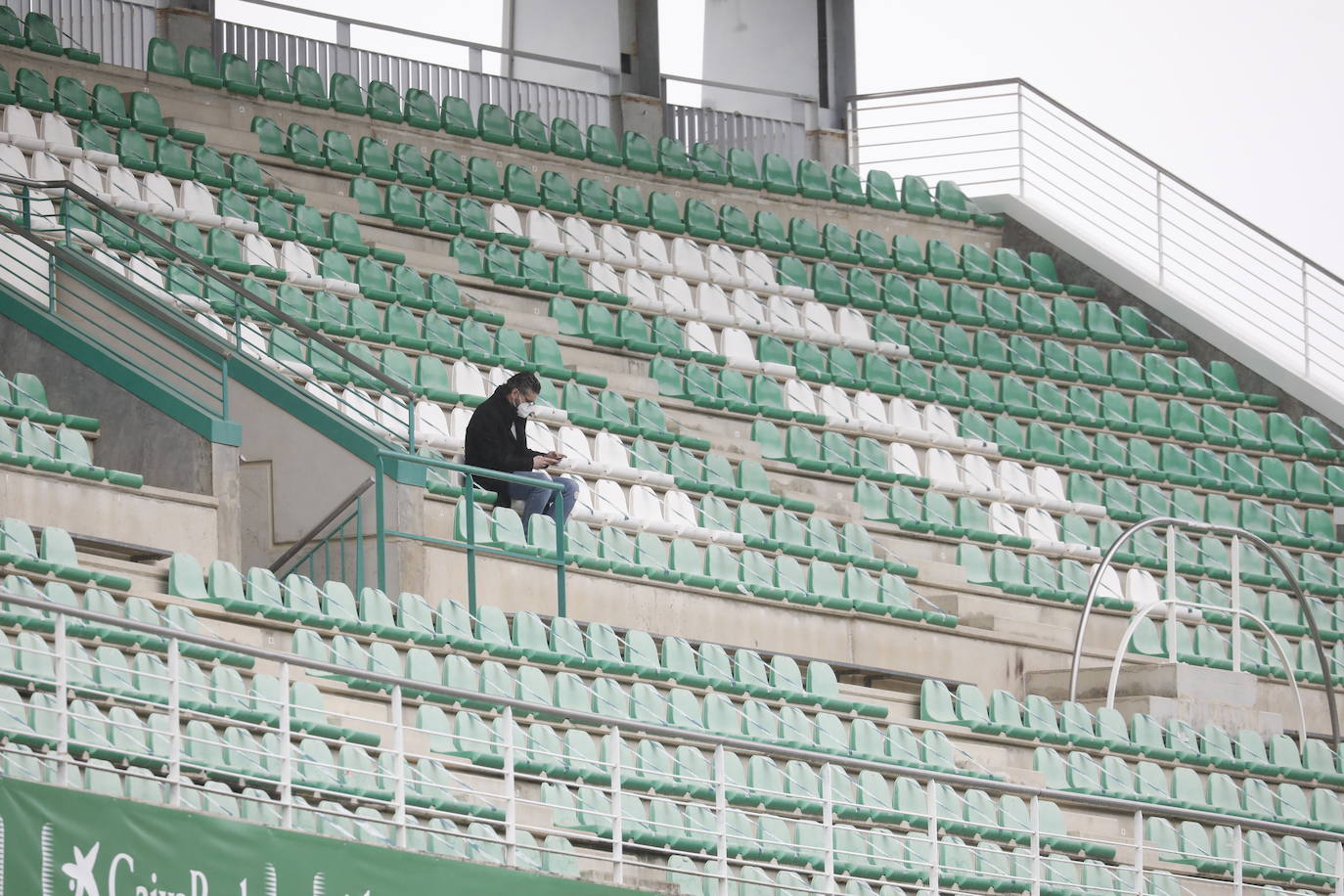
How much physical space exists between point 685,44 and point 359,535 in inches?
386

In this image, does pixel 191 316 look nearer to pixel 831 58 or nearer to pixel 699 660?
pixel 699 660

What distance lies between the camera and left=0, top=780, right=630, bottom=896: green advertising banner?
23.4 ft

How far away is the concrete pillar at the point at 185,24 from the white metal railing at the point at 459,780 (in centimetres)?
808

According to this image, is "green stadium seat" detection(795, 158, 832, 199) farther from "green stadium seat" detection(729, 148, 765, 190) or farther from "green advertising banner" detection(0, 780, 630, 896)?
"green advertising banner" detection(0, 780, 630, 896)

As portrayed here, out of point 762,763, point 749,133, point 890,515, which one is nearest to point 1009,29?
point 749,133

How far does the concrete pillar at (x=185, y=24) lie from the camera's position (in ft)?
55.4

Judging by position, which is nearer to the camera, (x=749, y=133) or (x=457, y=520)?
(x=457, y=520)

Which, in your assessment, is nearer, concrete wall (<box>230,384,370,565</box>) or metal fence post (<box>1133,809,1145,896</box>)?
metal fence post (<box>1133,809,1145,896</box>)

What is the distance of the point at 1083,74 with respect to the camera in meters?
20.6

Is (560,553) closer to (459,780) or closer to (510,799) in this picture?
(459,780)

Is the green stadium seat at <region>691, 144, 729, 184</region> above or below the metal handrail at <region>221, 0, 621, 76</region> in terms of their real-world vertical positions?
below

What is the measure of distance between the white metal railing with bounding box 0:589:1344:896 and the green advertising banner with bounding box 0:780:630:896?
142mm

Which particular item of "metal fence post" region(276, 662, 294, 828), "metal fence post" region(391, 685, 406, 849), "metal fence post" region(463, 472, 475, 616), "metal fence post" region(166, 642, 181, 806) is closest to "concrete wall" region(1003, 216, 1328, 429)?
"metal fence post" region(463, 472, 475, 616)

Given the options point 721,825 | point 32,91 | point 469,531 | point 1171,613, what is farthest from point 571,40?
point 721,825
